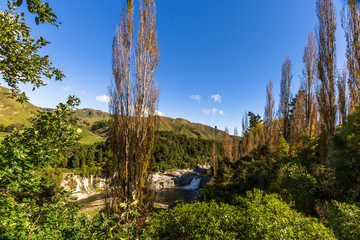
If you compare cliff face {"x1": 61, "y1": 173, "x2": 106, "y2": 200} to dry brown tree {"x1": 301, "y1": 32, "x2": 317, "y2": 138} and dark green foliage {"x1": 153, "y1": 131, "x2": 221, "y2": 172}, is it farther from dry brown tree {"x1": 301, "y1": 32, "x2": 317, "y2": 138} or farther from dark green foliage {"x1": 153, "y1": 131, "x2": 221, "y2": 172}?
dry brown tree {"x1": 301, "y1": 32, "x2": 317, "y2": 138}

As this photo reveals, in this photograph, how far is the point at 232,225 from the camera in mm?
2990

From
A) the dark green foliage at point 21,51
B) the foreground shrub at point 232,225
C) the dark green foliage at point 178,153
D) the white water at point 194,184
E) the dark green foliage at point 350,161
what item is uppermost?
the dark green foliage at point 21,51

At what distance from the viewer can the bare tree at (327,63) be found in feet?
26.4

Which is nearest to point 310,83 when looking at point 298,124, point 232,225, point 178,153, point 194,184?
point 298,124

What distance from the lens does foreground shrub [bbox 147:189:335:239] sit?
255 centimetres

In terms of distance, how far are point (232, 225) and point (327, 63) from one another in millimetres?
10560

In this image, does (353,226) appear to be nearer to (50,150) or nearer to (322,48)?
(50,150)

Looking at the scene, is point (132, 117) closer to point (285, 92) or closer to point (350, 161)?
point (350, 161)

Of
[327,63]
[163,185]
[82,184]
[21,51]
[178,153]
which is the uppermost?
[327,63]

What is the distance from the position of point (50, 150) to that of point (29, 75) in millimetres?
1613

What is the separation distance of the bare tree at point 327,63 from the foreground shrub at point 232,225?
7529 millimetres

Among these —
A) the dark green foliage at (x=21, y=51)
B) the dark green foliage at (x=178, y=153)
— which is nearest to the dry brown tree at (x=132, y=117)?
the dark green foliage at (x=21, y=51)

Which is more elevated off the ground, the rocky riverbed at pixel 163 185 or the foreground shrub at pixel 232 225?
the foreground shrub at pixel 232 225

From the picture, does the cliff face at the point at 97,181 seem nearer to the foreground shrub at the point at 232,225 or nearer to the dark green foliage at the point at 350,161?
the foreground shrub at the point at 232,225
